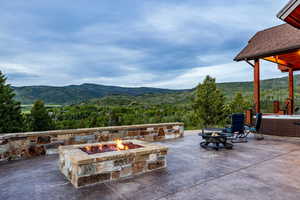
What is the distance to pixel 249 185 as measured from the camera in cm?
271

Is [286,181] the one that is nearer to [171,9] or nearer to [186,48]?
[171,9]

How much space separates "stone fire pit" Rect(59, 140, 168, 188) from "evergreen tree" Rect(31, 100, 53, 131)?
7790mm

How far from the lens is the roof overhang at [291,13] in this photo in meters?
3.13

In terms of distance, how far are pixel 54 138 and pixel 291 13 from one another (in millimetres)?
5718

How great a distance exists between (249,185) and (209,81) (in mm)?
9581

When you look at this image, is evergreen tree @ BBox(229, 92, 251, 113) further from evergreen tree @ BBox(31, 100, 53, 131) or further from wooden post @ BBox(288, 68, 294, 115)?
evergreen tree @ BBox(31, 100, 53, 131)

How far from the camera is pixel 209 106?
11.5 m

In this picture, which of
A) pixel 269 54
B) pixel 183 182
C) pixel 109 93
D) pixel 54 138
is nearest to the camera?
pixel 183 182

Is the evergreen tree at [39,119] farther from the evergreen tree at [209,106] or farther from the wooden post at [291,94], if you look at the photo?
the wooden post at [291,94]

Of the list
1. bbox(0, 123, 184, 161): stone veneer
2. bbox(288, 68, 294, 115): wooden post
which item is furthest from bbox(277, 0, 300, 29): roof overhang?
bbox(288, 68, 294, 115): wooden post

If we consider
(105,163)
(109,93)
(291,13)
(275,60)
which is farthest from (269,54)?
(109,93)

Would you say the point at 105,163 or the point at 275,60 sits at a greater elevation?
the point at 275,60

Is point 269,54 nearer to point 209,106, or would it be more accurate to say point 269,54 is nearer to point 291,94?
point 291,94

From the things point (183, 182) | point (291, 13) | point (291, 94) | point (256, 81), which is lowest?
point (183, 182)
